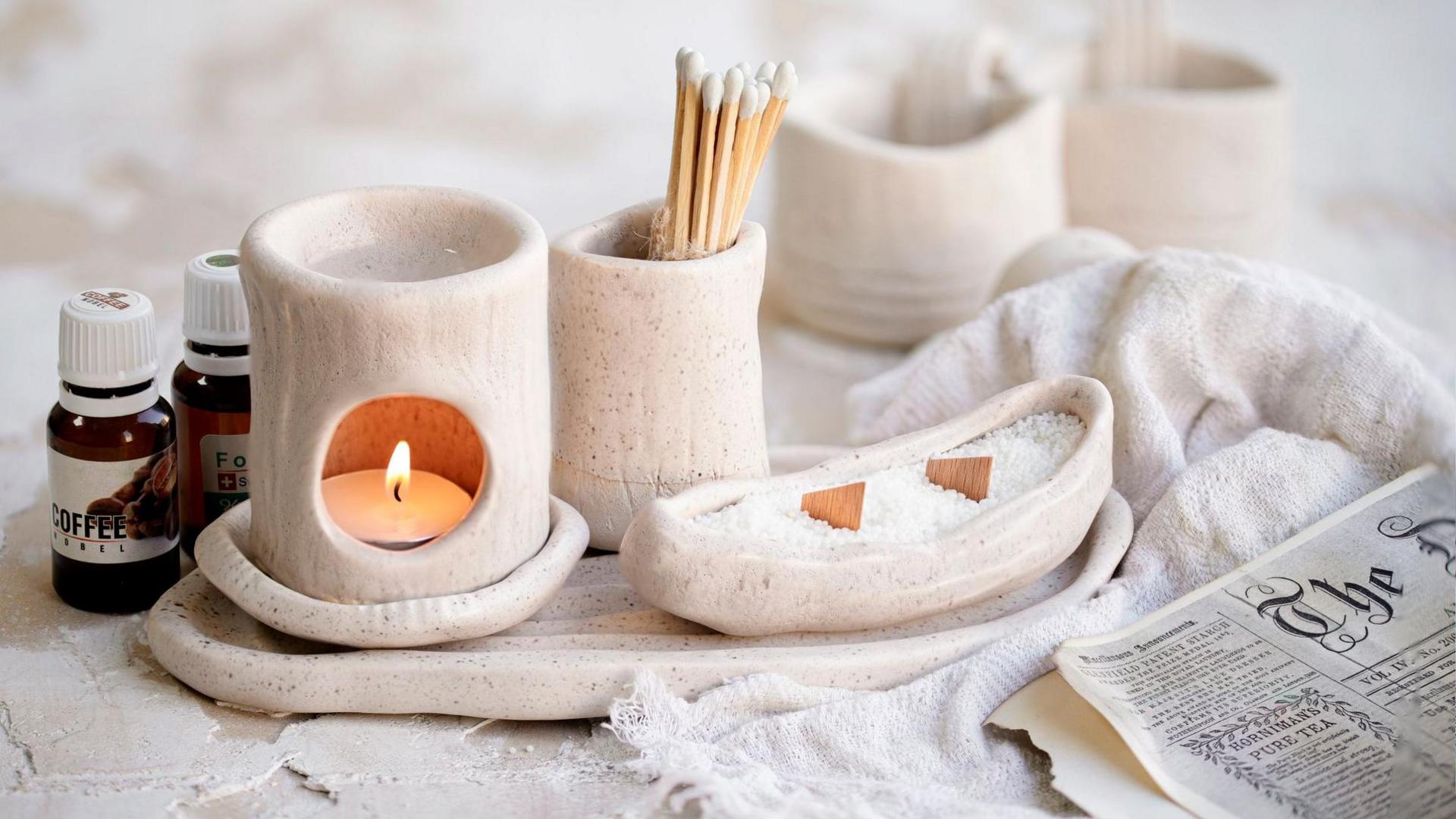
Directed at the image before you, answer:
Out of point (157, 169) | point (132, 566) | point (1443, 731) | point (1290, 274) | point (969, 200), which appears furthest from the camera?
point (157, 169)

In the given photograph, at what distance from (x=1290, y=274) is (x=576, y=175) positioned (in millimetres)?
723

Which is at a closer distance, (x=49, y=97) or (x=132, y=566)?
(x=132, y=566)

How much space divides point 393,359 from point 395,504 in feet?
0.31

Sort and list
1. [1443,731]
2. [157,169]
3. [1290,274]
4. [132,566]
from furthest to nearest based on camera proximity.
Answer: [157,169]
[1290,274]
[132,566]
[1443,731]

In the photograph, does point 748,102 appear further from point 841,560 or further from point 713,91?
point 841,560

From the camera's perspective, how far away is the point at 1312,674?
1.84ft

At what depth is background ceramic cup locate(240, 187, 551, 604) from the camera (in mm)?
526

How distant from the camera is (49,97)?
1344 millimetres

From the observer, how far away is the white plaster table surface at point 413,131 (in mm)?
991

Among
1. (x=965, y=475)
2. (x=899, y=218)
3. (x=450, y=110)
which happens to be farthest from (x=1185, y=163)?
(x=450, y=110)

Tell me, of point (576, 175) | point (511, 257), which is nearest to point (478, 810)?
point (511, 257)

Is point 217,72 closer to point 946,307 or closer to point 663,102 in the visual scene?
point 663,102

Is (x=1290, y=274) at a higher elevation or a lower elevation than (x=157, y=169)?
higher

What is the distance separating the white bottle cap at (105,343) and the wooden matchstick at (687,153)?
22 centimetres
